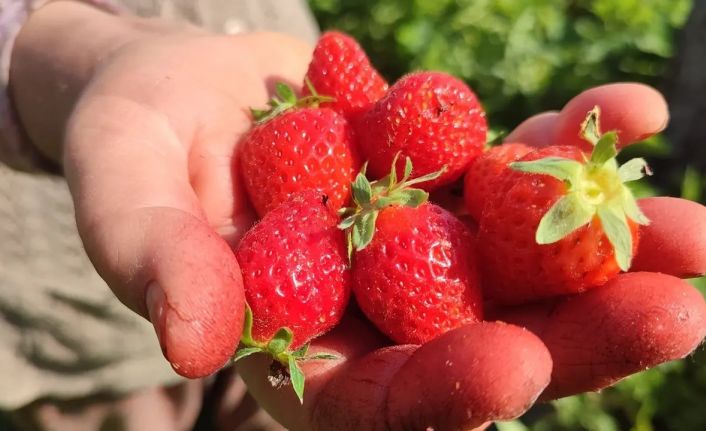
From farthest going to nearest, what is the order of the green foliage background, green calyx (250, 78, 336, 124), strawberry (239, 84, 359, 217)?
the green foliage background → green calyx (250, 78, 336, 124) → strawberry (239, 84, 359, 217)

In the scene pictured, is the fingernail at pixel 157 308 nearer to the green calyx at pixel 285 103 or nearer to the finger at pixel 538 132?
the green calyx at pixel 285 103

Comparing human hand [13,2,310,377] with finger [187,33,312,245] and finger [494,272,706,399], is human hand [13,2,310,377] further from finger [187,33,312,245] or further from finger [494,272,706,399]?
finger [494,272,706,399]

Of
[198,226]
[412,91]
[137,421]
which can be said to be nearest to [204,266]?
[198,226]

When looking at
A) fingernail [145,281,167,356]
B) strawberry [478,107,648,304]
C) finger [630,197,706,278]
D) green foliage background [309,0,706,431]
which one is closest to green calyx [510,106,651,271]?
strawberry [478,107,648,304]

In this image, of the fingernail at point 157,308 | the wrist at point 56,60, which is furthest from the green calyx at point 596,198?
the wrist at point 56,60

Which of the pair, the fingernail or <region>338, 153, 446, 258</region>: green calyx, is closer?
the fingernail

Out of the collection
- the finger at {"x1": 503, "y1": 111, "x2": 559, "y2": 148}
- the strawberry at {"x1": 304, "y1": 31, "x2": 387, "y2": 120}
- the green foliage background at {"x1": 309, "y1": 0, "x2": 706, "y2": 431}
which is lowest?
the green foliage background at {"x1": 309, "y1": 0, "x2": 706, "y2": 431}

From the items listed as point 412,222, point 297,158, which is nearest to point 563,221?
point 412,222

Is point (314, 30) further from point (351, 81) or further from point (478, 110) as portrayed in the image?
point (478, 110)
